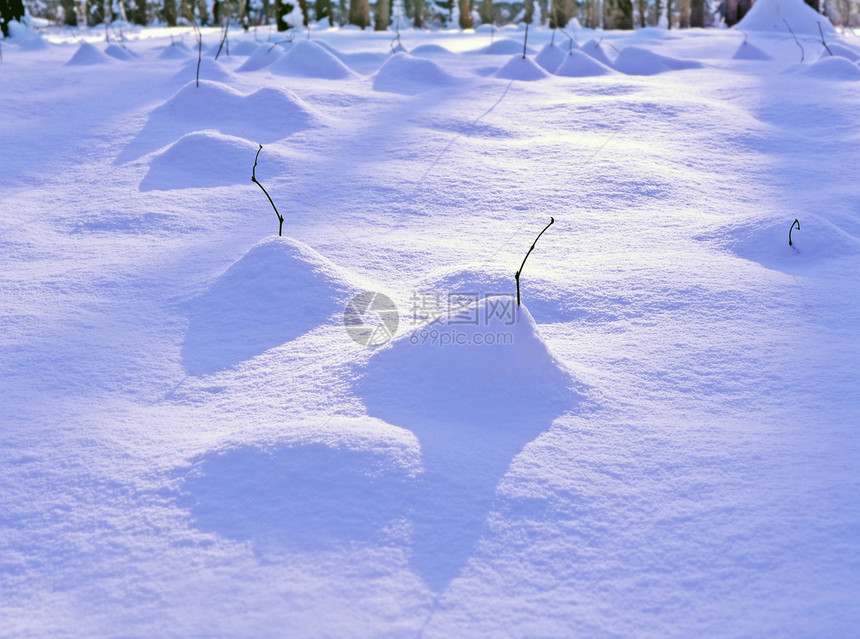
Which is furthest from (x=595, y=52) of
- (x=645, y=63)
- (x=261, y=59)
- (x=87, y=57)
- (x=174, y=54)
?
(x=87, y=57)

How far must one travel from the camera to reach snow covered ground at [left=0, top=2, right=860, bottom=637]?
4.08 feet

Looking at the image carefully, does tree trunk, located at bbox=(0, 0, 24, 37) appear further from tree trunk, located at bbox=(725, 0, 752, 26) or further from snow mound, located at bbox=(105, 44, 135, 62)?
tree trunk, located at bbox=(725, 0, 752, 26)

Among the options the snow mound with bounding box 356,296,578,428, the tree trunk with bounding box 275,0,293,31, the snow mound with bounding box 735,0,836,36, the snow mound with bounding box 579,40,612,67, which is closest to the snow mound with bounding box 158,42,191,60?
the snow mound with bounding box 579,40,612,67

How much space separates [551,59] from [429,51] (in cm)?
181

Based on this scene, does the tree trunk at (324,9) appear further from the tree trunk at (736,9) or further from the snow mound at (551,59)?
the snow mound at (551,59)

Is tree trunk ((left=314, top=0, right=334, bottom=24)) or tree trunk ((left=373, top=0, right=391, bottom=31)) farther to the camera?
tree trunk ((left=314, top=0, right=334, bottom=24))

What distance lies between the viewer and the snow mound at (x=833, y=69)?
5.23 m

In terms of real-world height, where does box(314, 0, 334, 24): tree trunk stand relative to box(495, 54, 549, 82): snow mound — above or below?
above

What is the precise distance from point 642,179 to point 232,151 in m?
2.00

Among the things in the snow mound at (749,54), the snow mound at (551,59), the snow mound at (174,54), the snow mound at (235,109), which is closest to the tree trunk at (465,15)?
the snow mound at (174,54)

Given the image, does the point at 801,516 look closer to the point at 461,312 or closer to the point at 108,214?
the point at 461,312

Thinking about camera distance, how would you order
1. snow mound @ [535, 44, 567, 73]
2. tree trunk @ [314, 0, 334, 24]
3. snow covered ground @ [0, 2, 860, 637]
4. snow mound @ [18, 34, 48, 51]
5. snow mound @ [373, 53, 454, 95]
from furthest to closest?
1. tree trunk @ [314, 0, 334, 24]
2. snow mound @ [18, 34, 48, 51]
3. snow mound @ [535, 44, 567, 73]
4. snow mound @ [373, 53, 454, 95]
5. snow covered ground @ [0, 2, 860, 637]

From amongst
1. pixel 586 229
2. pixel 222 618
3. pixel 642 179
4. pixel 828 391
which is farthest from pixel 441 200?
pixel 222 618

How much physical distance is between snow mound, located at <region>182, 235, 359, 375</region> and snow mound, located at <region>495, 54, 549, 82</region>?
3.53 m
